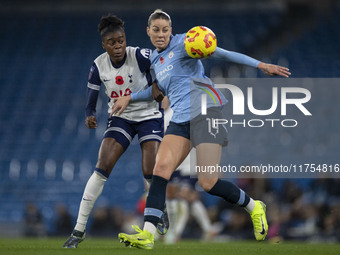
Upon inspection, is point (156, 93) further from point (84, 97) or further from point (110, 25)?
point (84, 97)

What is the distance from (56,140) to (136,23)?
6385 mm

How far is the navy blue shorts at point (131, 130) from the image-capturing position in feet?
23.0

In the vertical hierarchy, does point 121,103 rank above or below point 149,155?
above

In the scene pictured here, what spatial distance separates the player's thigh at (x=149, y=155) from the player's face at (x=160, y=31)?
124 cm

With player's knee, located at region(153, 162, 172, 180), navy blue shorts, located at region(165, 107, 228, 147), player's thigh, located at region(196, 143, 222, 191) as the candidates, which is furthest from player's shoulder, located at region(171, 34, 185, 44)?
player's knee, located at region(153, 162, 172, 180)

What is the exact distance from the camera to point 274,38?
21.7 m

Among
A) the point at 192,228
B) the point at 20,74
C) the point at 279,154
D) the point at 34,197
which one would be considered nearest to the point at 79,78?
the point at 20,74

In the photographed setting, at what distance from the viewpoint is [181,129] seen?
627cm

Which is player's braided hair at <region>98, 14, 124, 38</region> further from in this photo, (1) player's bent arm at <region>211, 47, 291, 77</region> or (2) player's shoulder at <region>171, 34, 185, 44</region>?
(1) player's bent arm at <region>211, 47, 291, 77</region>

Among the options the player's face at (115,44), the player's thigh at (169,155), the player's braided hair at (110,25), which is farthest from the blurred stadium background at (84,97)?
the player's braided hair at (110,25)

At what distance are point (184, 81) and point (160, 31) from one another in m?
0.55

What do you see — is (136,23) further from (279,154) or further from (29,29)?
(279,154)

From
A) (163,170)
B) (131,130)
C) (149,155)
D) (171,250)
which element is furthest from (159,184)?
(131,130)

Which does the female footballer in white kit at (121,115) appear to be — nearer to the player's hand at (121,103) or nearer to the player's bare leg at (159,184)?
the player's hand at (121,103)
